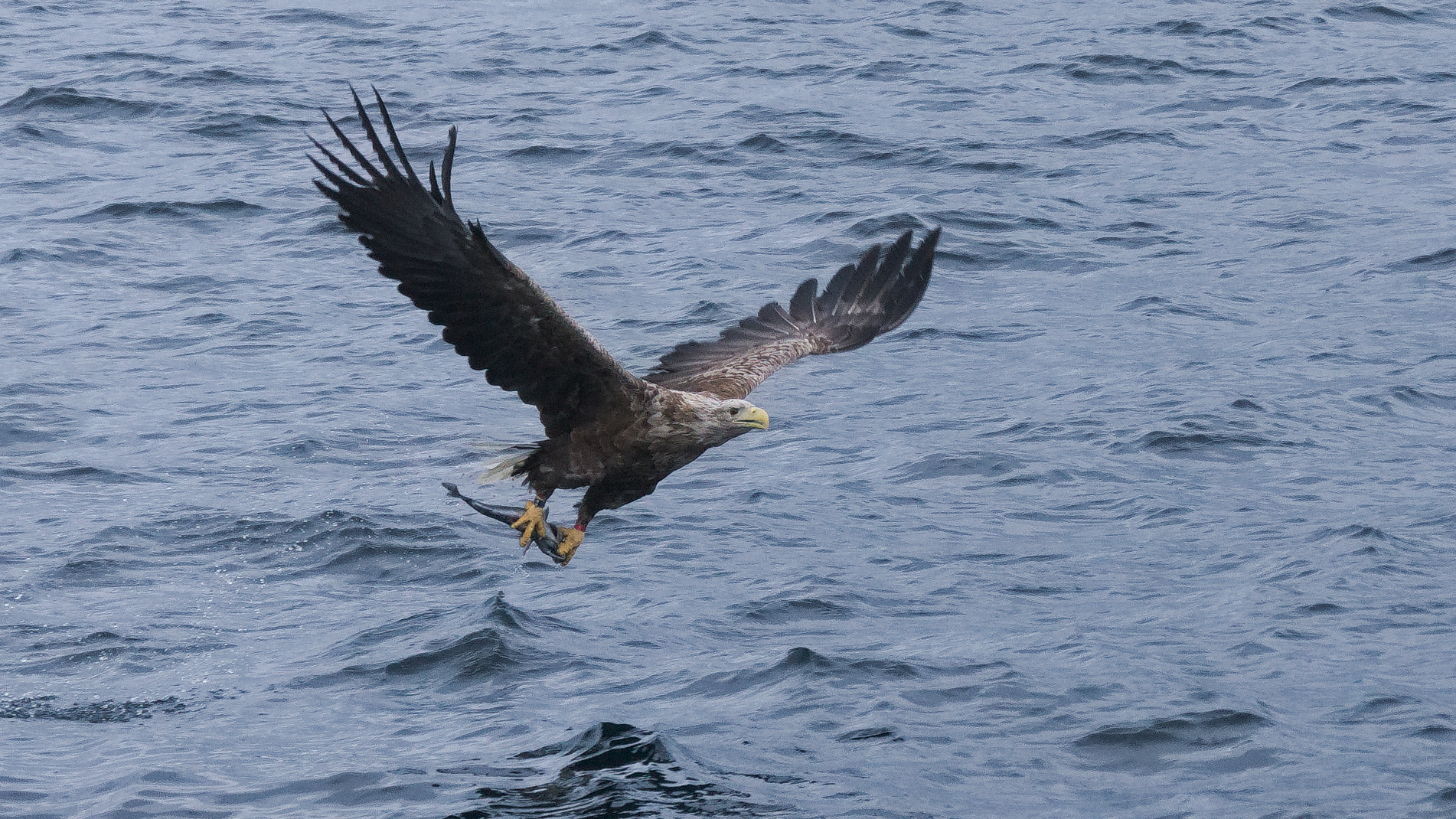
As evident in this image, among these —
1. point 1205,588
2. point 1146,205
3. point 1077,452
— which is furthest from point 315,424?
point 1146,205

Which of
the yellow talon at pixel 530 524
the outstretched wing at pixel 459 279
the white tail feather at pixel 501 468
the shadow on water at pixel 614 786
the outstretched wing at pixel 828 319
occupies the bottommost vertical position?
the shadow on water at pixel 614 786

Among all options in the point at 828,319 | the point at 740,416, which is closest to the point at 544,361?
the point at 740,416

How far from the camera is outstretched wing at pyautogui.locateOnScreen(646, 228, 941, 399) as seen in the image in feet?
31.3

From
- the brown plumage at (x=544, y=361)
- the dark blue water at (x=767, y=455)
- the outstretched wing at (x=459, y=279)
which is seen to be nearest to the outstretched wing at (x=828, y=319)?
the brown plumage at (x=544, y=361)

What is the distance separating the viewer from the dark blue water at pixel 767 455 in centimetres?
835

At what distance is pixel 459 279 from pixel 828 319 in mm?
3188

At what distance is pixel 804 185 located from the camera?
1620cm

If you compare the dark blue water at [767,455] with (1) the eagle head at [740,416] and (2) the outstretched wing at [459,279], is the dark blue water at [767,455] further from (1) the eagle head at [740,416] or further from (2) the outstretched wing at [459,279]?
(2) the outstretched wing at [459,279]

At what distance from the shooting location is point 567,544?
27.1ft

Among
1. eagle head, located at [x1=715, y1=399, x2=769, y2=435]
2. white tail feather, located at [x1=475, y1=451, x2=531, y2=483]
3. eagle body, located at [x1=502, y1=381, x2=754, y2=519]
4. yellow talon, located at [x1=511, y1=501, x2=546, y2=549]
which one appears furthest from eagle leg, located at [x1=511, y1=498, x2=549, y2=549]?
eagle head, located at [x1=715, y1=399, x2=769, y2=435]

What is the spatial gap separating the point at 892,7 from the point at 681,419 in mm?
14890

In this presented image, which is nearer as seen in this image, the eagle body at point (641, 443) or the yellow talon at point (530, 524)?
the eagle body at point (641, 443)

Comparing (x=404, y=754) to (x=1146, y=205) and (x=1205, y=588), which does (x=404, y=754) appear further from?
(x=1146, y=205)

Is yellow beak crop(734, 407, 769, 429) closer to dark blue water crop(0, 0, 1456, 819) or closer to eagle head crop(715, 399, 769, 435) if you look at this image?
eagle head crop(715, 399, 769, 435)
